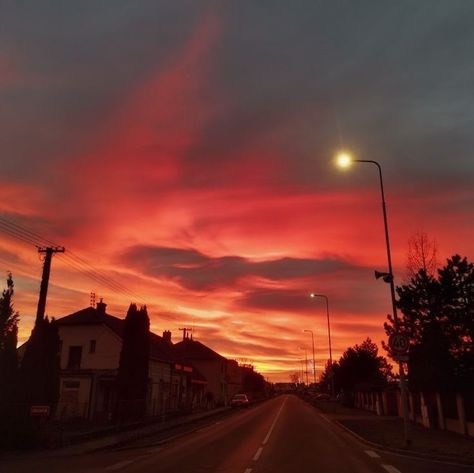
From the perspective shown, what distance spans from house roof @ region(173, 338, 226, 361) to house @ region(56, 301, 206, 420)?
4357cm

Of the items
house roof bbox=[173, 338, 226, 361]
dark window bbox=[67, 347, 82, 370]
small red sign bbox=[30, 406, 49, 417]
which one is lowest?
small red sign bbox=[30, 406, 49, 417]

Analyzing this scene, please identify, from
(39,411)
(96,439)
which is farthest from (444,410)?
(39,411)

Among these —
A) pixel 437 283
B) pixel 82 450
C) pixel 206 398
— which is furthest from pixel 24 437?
pixel 206 398

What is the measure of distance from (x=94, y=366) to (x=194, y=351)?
2167 inches

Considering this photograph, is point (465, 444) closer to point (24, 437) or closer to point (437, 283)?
point (437, 283)

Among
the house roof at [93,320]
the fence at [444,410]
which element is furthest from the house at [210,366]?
the fence at [444,410]

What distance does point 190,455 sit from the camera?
18188 mm

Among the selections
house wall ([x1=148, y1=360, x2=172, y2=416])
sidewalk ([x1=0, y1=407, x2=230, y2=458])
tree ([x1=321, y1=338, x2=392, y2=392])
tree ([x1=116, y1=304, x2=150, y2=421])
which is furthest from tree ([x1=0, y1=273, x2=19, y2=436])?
tree ([x1=321, y1=338, x2=392, y2=392])

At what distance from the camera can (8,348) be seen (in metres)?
22.0

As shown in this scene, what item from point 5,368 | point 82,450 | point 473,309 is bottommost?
point 82,450

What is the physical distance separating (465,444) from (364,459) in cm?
590

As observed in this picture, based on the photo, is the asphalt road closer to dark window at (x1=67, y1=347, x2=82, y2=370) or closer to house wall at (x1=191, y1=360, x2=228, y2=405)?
dark window at (x1=67, y1=347, x2=82, y2=370)

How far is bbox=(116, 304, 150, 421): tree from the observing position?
35.7 m

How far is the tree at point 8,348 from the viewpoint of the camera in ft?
70.9
